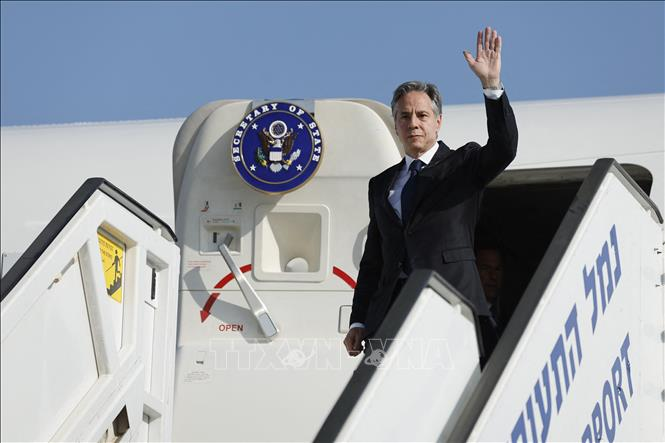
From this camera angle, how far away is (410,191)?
151 inches

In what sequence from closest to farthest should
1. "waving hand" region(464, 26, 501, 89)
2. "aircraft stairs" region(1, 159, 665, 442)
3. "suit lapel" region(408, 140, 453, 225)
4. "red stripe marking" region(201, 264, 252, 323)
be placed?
"aircraft stairs" region(1, 159, 665, 442) → "waving hand" region(464, 26, 501, 89) → "suit lapel" region(408, 140, 453, 225) → "red stripe marking" region(201, 264, 252, 323)

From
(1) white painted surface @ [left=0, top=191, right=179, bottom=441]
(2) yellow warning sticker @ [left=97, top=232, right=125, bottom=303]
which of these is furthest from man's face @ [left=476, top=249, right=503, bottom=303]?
(2) yellow warning sticker @ [left=97, top=232, right=125, bottom=303]

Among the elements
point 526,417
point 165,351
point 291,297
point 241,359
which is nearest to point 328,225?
point 291,297

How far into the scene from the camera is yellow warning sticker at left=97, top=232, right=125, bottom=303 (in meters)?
3.56

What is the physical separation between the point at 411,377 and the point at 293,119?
128 inches

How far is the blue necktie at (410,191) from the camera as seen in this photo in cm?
381

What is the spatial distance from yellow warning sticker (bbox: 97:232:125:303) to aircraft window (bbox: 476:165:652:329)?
286 centimetres

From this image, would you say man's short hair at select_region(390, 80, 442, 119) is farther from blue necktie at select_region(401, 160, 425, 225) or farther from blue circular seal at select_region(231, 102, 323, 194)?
blue circular seal at select_region(231, 102, 323, 194)

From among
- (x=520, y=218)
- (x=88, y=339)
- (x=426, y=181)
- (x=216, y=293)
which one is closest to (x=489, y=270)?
(x=520, y=218)

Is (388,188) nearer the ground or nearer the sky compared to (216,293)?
nearer the sky

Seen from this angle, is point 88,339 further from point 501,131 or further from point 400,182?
point 501,131

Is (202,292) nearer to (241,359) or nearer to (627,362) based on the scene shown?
(241,359)

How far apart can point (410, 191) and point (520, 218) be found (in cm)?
257

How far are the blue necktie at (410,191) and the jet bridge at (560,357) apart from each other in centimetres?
62
